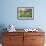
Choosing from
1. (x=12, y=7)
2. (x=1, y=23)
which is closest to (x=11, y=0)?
(x=12, y=7)

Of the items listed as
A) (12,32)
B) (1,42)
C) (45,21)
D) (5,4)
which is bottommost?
(1,42)

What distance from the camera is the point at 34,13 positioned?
4660mm

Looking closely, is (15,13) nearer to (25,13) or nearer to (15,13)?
(15,13)

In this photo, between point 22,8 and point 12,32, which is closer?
point 12,32

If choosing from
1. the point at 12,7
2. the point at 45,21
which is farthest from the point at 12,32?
the point at 45,21

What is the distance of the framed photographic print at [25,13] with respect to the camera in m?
4.64

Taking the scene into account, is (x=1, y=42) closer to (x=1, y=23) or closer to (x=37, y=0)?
(x=1, y=23)

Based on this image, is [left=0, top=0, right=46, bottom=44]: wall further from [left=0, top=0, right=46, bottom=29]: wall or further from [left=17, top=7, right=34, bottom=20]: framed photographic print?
[left=17, top=7, right=34, bottom=20]: framed photographic print

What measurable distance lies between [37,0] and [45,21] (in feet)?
2.57

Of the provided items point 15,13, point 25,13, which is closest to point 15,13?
point 15,13

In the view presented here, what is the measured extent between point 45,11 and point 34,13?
390 millimetres

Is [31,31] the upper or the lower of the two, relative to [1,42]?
upper

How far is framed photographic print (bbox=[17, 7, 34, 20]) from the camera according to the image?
464 centimetres

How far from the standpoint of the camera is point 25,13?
467 centimetres
